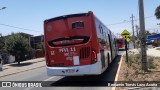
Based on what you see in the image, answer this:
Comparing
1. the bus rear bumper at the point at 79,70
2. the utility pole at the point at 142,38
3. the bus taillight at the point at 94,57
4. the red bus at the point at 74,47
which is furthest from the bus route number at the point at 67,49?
the utility pole at the point at 142,38

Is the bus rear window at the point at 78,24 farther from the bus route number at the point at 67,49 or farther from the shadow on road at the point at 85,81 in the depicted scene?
the shadow on road at the point at 85,81

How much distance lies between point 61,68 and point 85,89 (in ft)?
6.30

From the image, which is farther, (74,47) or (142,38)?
(142,38)

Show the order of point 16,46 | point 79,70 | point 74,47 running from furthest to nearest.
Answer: point 16,46 → point 74,47 → point 79,70

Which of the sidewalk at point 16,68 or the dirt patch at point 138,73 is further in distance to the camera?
the sidewalk at point 16,68

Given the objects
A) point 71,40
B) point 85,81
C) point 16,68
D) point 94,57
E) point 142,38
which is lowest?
point 16,68

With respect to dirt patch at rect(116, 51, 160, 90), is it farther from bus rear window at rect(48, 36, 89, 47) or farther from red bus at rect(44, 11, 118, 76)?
bus rear window at rect(48, 36, 89, 47)

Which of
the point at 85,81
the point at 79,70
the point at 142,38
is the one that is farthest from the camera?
the point at 142,38

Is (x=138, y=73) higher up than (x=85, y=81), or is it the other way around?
(x=138, y=73)

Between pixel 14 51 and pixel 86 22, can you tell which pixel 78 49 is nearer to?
pixel 86 22

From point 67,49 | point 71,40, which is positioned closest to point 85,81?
point 67,49

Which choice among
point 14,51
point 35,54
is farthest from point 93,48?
point 35,54

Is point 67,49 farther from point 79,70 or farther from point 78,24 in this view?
point 78,24

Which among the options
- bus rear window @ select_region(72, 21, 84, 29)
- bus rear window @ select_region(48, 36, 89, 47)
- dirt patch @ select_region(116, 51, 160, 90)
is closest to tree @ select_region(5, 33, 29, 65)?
dirt patch @ select_region(116, 51, 160, 90)
